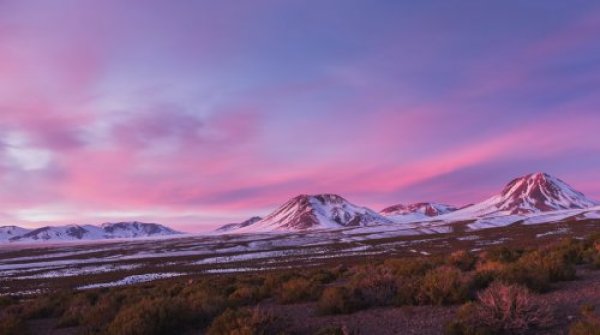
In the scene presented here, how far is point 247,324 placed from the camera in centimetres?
1000

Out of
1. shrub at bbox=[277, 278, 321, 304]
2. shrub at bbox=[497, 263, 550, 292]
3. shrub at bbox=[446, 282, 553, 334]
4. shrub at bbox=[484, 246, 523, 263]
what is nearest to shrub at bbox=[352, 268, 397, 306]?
shrub at bbox=[277, 278, 321, 304]

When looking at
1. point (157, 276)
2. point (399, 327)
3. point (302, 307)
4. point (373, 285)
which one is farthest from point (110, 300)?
point (157, 276)

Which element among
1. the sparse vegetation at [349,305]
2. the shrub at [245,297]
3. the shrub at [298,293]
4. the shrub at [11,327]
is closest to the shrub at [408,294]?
the sparse vegetation at [349,305]

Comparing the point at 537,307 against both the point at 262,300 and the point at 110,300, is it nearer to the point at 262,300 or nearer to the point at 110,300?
the point at 262,300

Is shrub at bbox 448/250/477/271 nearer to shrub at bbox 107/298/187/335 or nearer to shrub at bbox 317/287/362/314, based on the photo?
shrub at bbox 317/287/362/314

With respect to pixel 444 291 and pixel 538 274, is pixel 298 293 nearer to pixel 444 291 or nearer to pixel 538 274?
pixel 444 291

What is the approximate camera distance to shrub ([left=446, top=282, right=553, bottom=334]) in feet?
30.9

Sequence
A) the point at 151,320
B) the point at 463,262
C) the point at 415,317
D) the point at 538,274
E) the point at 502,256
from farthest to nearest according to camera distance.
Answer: the point at 463,262
the point at 502,256
the point at 538,274
the point at 151,320
the point at 415,317

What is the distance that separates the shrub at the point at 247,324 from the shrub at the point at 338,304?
2222 millimetres

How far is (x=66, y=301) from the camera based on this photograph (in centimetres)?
1895

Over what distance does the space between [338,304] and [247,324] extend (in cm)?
328

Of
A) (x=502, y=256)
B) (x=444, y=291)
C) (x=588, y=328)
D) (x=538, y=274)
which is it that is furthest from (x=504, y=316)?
(x=502, y=256)

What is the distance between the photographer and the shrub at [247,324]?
9672 mm

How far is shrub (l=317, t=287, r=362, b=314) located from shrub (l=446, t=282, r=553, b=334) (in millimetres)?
3190
